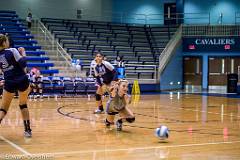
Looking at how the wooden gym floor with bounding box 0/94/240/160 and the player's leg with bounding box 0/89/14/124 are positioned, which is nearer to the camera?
the wooden gym floor with bounding box 0/94/240/160

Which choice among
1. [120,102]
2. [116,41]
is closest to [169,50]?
[116,41]

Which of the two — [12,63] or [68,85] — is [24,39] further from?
[12,63]

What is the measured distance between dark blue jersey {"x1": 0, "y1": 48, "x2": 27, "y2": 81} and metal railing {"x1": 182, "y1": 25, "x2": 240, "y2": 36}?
23202mm

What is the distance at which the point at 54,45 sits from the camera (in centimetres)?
2692

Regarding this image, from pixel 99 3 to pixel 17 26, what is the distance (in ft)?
26.7

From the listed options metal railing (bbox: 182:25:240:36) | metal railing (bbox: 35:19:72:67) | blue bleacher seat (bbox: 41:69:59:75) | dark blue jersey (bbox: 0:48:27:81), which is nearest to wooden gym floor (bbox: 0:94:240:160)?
dark blue jersey (bbox: 0:48:27:81)

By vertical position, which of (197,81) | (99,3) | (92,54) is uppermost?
(99,3)

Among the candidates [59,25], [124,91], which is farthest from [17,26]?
[124,91]

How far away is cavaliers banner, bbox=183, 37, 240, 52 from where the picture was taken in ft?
99.2

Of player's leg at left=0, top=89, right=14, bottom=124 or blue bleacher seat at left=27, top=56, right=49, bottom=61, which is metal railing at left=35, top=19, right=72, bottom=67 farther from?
player's leg at left=0, top=89, right=14, bottom=124

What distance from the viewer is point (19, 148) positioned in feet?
25.1

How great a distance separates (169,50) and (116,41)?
3.63 metres

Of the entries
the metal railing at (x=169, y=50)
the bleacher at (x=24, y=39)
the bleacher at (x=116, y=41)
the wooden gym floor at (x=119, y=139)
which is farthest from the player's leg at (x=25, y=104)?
the metal railing at (x=169, y=50)

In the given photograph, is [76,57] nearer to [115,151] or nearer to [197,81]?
[197,81]
